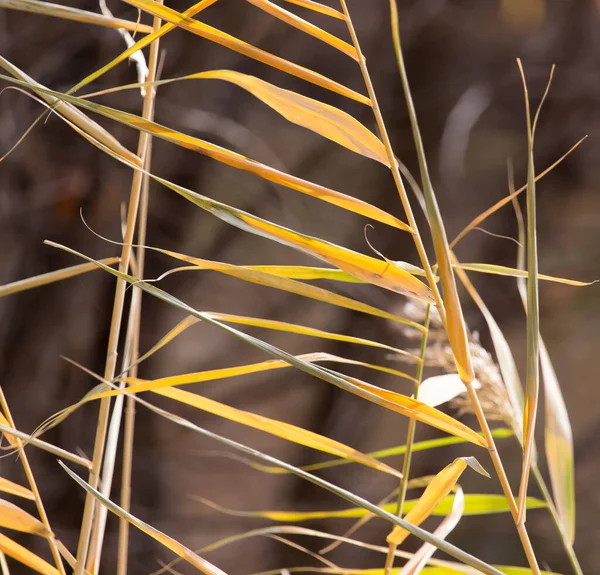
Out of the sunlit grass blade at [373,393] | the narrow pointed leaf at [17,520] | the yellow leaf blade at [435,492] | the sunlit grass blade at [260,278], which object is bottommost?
the narrow pointed leaf at [17,520]

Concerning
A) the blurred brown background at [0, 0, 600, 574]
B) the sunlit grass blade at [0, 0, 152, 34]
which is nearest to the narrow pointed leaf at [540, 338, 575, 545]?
the sunlit grass blade at [0, 0, 152, 34]

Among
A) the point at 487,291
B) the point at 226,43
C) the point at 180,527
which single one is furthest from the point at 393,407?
the point at 180,527

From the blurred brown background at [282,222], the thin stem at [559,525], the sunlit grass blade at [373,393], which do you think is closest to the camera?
the sunlit grass blade at [373,393]

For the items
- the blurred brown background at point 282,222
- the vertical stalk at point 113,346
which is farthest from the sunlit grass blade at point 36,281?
the blurred brown background at point 282,222

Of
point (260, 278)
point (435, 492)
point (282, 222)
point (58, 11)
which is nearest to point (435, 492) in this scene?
point (435, 492)

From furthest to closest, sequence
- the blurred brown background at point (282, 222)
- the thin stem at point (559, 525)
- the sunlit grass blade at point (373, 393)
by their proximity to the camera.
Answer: the blurred brown background at point (282, 222), the thin stem at point (559, 525), the sunlit grass blade at point (373, 393)

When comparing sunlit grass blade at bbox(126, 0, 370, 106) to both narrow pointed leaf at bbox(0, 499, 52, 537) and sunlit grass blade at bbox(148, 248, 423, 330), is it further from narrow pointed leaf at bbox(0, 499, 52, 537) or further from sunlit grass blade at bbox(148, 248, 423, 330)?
narrow pointed leaf at bbox(0, 499, 52, 537)

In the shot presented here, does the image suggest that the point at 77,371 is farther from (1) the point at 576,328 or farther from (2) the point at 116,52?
(1) the point at 576,328

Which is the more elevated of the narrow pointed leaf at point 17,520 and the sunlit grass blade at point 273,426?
the sunlit grass blade at point 273,426

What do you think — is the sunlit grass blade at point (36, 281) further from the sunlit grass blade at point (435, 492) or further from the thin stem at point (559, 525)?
the thin stem at point (559, 525)
